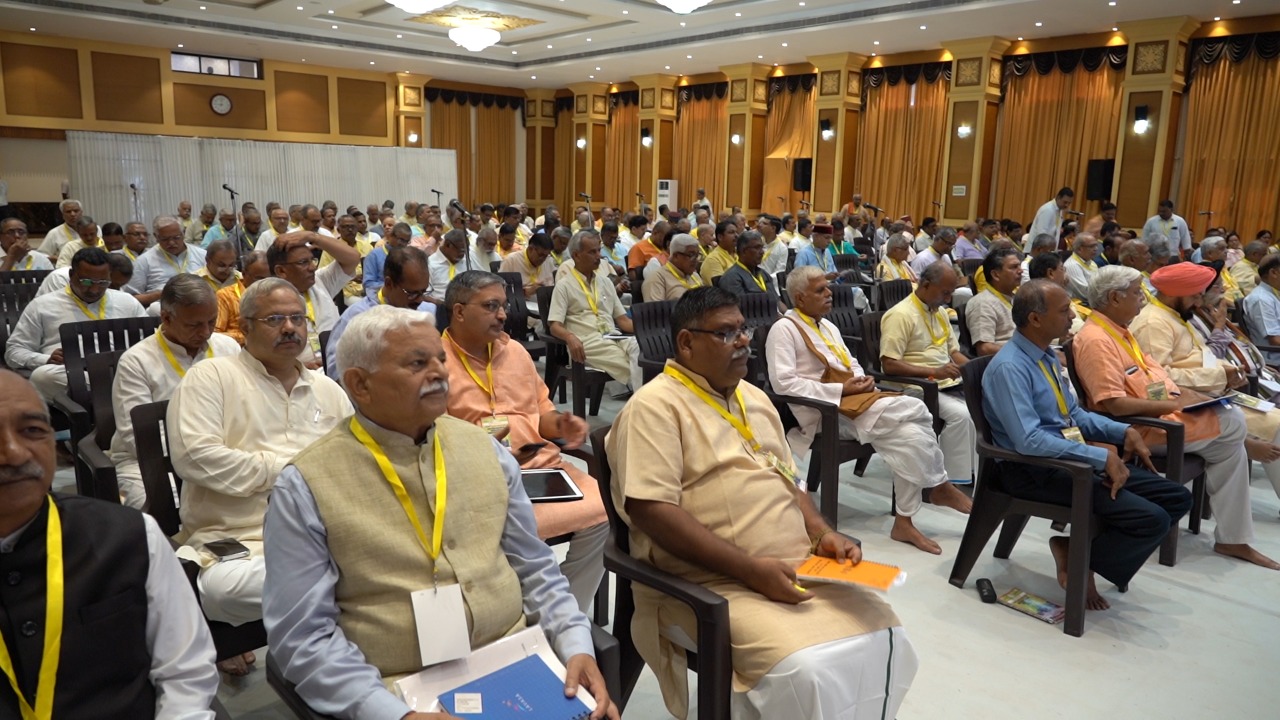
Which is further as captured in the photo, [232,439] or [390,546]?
[232,439]

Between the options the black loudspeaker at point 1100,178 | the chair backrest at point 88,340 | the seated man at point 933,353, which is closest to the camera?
the chair backrest at point 88,340

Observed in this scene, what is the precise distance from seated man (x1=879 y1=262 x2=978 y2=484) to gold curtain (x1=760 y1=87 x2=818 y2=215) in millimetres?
12249

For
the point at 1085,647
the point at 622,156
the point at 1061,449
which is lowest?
the point at 1085,647

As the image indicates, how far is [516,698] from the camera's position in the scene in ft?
5.25

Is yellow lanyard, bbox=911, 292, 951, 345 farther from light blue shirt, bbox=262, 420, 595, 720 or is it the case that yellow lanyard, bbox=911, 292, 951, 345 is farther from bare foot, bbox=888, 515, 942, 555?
light blue shirt, bbox=262, 420, 595, 720

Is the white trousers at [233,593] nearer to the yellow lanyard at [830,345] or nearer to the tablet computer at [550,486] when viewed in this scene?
the tablet computer at [550,486]

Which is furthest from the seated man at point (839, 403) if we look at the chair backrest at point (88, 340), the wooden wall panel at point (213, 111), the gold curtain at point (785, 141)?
the wooden wall panel at point (213, 111)

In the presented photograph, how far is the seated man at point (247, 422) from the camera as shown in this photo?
2238 millimetres

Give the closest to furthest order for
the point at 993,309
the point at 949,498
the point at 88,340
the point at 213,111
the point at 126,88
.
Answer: the point at 88,340 → the point at 949,498 → the point at 993,309 → the point at 126,88 → the point at 213,111

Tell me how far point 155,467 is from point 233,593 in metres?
0.59

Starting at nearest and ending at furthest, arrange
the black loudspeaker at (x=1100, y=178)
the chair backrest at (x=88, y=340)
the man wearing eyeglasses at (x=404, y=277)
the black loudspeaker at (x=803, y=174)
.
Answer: the chair backrest at (x=88, y=340), the man wearing eyeglasses at (x=404, y=277), the black loudspeaker at (x=1100, y=178), the black loudspeaker at (x=803, y=174)

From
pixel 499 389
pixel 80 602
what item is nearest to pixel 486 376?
pixel 499 389

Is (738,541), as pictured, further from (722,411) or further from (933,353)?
(933,353)

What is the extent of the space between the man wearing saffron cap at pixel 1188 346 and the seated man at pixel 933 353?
0.89 m
